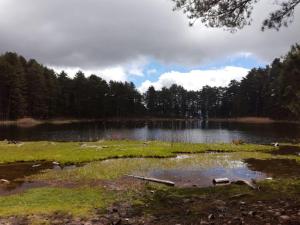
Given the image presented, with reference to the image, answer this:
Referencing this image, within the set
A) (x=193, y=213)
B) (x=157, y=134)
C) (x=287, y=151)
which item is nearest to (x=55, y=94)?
(x=157, y=134)


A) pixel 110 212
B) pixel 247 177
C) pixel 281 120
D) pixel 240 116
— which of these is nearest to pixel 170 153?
pixel 247 177

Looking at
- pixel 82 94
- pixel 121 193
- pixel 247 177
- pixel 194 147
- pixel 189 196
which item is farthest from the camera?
pixel 82 94

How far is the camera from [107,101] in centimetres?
16912

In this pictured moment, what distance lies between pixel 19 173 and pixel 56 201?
1012 cm

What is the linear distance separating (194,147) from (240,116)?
5493 inches

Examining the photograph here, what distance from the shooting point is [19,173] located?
2594 centimetres

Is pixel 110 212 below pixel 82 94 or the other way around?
below

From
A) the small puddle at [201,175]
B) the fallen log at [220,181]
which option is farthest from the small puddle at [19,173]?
the fallen log at [220,181]

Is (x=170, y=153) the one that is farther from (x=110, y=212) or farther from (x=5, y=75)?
(x=5, y=75)

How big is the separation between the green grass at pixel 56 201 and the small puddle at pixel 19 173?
236cm

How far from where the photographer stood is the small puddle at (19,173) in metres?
21.1

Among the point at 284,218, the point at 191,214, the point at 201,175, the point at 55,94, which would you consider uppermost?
→ the point at 55,94

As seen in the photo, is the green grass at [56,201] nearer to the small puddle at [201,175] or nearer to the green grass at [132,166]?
the green grass at [132,166]

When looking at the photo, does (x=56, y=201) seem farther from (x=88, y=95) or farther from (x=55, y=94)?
(x=88, y=95)
